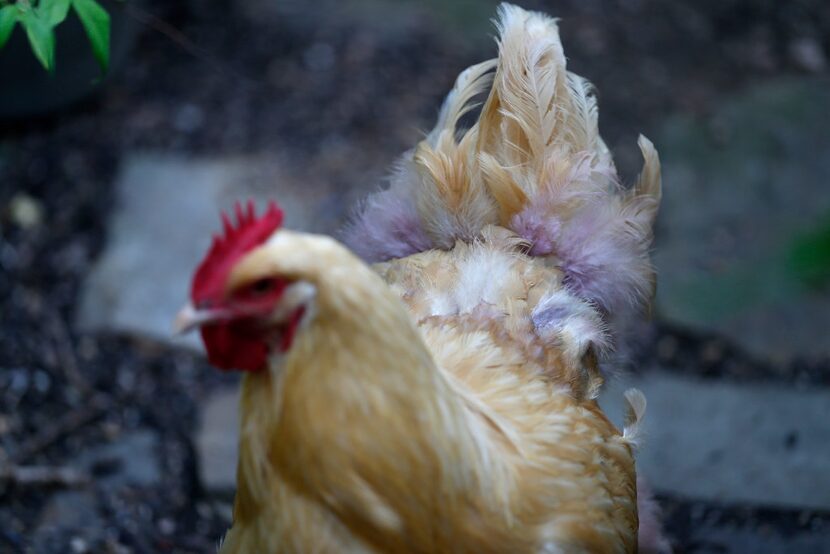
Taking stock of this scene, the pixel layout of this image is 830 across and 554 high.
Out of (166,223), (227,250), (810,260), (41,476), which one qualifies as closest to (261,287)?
(227,250)

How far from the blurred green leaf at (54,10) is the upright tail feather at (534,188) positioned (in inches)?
42.3

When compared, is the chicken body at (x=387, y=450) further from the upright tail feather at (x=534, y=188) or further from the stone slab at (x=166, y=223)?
the stone slab at (x=166, y=223)

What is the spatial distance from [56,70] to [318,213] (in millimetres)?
1530

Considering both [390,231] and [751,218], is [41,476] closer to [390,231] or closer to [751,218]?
[390,231]

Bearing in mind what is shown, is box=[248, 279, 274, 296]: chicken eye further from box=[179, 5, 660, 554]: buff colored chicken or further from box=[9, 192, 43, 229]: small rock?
box=[9, 192, 43, 229]: small rock

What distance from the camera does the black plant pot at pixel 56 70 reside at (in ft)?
15.3

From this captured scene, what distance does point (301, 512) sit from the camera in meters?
1.86

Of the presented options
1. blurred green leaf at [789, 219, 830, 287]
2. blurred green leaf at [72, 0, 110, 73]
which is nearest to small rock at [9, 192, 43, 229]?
blurred green leaf at [72, 0, 110, 73]

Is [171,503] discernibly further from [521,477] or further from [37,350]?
[521,477]

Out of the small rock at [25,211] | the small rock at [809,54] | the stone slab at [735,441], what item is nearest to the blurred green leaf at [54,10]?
the stone slab at [735,441]

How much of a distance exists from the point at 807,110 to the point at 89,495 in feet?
13.6

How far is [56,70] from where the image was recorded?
15.7ft

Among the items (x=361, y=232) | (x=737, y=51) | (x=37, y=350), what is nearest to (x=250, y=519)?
(x=361, y=232)

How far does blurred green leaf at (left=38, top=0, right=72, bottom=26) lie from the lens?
6.84 ft
